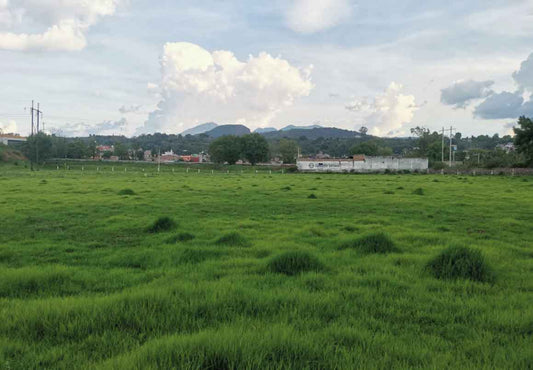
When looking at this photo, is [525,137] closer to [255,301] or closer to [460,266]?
[460,266]

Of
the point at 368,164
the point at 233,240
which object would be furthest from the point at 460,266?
the point at 368,164

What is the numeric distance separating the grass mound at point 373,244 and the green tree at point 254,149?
11349 centimetres

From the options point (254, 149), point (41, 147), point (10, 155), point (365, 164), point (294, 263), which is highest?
point (254, 149)

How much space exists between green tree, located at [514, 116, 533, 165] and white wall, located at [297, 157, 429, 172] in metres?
33.0

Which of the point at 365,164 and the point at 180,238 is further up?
the point at 365,164

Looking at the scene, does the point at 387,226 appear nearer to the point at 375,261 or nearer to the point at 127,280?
the point at 375,261

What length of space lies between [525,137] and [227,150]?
82.3 m

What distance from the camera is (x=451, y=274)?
250 inches

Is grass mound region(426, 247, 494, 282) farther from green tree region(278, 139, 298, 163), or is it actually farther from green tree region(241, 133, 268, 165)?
green tree region(278, 139, 298, 163)

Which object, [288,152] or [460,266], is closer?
[460,266]

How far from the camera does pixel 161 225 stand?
11.1 meters

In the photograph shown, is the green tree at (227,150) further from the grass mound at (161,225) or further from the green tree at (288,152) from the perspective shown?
the grass mound at (161,225)

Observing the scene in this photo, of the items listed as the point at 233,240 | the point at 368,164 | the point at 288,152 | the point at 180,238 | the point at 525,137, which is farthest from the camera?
the point at 288,152

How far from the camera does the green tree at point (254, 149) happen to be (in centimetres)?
12169
